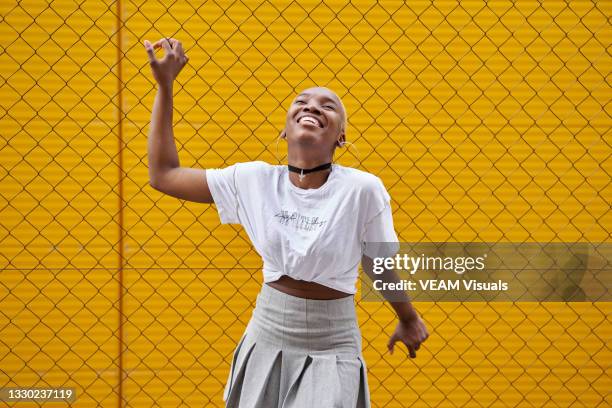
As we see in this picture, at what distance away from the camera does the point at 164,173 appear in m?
2.13

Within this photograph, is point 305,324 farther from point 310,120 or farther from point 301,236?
point 310,120

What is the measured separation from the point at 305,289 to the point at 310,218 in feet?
0.70

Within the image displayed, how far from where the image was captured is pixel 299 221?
2.10m

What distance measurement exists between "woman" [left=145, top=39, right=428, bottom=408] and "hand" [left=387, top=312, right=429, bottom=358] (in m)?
0.15

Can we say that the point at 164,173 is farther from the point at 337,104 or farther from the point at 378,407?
the point at 378,407

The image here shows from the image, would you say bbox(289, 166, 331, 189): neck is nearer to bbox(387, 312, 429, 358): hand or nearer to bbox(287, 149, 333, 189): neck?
bbox(287, 149, 333, 189): neck

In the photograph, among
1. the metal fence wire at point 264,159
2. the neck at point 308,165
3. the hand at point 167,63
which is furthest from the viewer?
the metal fence wire at point 264,159

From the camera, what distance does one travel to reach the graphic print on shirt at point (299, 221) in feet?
6.82

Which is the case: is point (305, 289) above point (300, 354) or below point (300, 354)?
above

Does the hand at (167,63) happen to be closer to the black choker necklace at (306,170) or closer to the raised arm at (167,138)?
the raised arm at (167,138)

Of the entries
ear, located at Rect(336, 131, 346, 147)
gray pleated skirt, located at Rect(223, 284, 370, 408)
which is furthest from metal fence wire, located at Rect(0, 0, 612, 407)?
gray pleated skirt, located at Rect(223, 284, 370, 408)

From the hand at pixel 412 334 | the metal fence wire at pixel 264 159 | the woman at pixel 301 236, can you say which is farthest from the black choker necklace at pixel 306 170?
the metal fence wire at pixel 264 159

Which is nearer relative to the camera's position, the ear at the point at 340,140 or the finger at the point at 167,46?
the finger at the point at 167,46

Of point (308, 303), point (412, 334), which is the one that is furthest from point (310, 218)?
point (412, 334)
